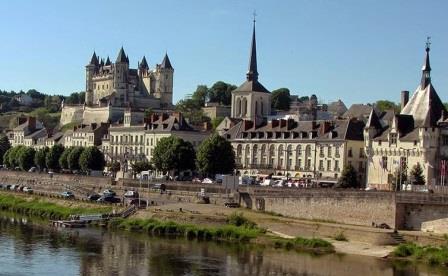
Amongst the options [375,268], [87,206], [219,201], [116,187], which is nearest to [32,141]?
[116,187]

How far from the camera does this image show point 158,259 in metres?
46.2

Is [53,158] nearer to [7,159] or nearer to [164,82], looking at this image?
[7,159]

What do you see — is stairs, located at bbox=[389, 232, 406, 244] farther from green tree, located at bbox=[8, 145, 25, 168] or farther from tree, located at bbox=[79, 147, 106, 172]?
green tree, located at bbox=[8, 145, 25, 168]

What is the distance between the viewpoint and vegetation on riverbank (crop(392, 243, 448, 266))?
148 feet

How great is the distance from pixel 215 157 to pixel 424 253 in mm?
34553

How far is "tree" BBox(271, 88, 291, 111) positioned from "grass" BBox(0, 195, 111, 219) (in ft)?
307

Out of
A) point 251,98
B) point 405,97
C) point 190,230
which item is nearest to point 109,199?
point 190,230

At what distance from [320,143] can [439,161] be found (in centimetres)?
1614

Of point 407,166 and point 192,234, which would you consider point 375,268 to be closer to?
point 192,234

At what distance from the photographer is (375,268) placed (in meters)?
44.1

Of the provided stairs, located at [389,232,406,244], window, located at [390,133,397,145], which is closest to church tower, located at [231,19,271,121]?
window, located at [390,133,397,145]

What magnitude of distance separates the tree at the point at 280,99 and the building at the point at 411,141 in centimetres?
9592

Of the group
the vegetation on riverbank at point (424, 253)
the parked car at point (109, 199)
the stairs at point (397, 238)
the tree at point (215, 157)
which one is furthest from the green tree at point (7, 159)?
the vegetation on riverbank at point (424, 253)

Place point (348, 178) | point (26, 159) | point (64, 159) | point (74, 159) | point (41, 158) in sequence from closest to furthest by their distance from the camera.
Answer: point (348, 178) → point (74, 159) → point (64, 159) → point (41, 158) → point (26, 159)
